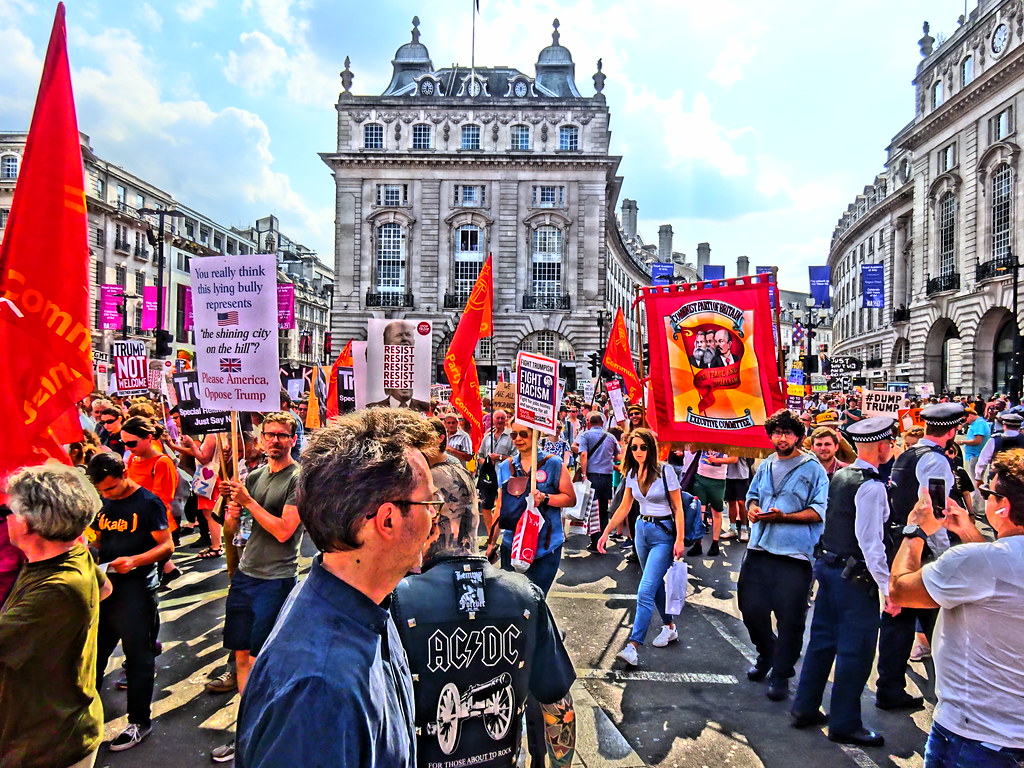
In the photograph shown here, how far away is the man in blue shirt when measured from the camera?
1.36 m

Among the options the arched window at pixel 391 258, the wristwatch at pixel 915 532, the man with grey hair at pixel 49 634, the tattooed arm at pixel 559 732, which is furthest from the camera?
the arched window at pixel 391 258

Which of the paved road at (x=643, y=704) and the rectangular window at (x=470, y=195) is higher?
the rectangular window at (x=470, y=195)

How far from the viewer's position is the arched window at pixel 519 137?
46.1 m

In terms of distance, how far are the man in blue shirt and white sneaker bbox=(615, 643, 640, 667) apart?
14.3ft

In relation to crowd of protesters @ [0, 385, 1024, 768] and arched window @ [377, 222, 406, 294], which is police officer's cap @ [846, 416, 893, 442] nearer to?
crowd of protesters @ [0, 385, 1024, 768]

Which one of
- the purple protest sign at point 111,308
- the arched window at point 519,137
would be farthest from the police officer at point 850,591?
the arched window at point 519,137

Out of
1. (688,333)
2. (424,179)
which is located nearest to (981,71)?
(424,179)

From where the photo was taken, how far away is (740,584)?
5449 mm

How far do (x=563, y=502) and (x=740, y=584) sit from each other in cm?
160

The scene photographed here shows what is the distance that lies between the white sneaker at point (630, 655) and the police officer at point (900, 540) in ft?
→ 6.08

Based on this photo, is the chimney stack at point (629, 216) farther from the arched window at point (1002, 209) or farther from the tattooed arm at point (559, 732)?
the tattooed arm at point (559, 732)

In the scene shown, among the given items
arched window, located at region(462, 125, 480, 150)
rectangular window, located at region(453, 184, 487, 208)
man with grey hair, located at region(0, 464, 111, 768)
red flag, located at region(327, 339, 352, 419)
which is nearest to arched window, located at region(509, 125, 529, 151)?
arched window, located at region(462, 125, 480, 150)

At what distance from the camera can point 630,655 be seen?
566 cm

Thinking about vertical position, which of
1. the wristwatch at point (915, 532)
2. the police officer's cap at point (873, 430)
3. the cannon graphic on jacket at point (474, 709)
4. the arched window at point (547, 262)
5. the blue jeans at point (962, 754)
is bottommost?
the blue jeans at point (962, 754)
